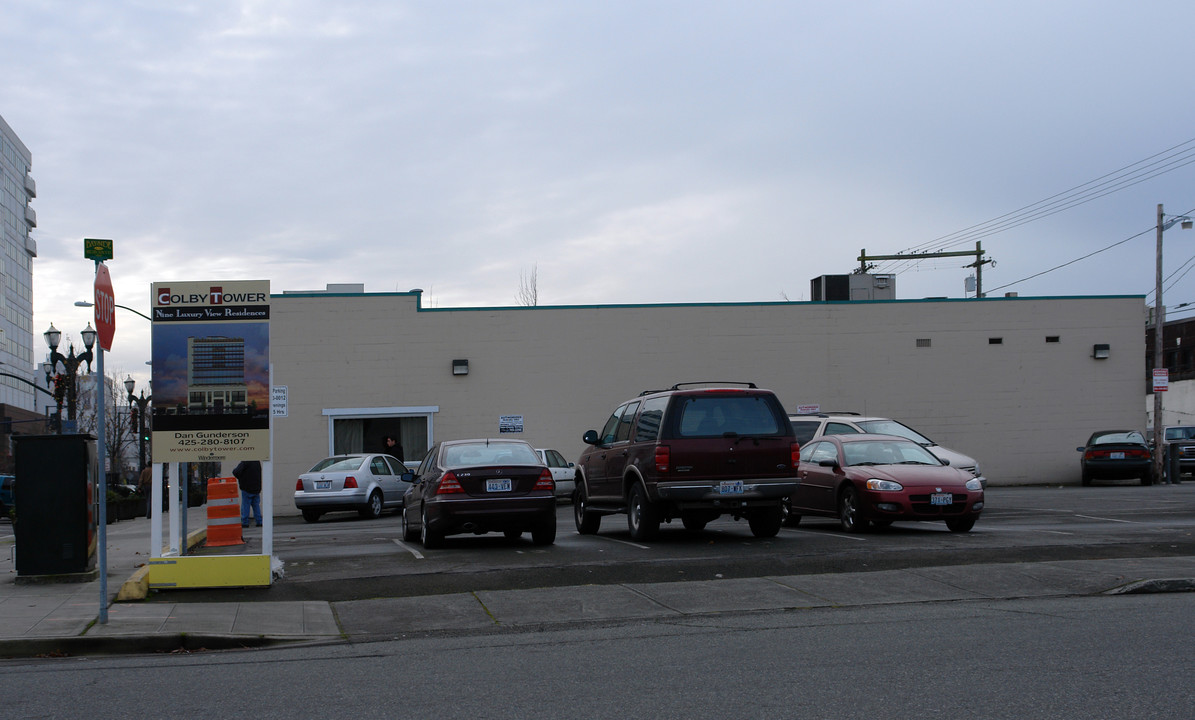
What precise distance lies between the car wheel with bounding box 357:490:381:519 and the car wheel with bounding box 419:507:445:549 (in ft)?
31.7

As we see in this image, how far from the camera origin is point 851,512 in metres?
14.6

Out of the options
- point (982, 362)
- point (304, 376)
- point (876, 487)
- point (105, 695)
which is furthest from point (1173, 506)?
point (304, 376)

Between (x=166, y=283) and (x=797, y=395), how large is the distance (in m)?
22.4

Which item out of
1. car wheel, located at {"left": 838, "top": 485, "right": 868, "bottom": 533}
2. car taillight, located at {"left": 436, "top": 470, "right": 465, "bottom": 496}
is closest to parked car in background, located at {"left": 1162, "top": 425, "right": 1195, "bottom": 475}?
car wheel, located at {"left": 838, "top": 485, "right": 868, "bottom": 533}

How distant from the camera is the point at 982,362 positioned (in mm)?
30797

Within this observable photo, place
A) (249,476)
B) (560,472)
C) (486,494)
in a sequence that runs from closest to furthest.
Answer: (486,494) → (249,476) → (560,472)

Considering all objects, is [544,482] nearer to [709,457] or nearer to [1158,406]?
[709,457]

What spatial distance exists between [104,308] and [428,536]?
6.16 metres

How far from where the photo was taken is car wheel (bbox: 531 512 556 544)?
539 inches

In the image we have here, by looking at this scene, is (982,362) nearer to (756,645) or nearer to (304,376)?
(304,376)

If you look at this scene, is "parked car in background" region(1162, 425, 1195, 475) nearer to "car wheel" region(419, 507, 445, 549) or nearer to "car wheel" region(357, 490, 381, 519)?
"car wheel" region(357, 490, 381, 519)

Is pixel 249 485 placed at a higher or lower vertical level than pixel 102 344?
lower

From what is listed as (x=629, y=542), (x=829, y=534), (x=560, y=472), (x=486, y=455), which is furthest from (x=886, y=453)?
(x=560, y=472)

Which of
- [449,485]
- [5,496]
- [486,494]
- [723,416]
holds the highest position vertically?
[723,416]
